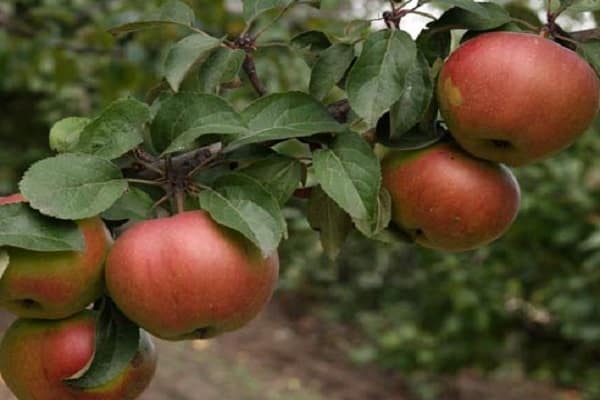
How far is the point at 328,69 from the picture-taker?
2.63ft

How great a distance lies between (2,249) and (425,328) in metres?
3.11

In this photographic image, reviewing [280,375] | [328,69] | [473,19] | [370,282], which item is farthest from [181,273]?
[370,282]

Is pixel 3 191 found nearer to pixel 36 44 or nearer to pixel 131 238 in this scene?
pixel 36 44

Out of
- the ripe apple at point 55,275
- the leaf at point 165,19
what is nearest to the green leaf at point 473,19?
the leaf at point 165,19

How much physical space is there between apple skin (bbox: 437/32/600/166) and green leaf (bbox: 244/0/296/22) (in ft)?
0.58

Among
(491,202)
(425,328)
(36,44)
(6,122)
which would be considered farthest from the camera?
(6,122)

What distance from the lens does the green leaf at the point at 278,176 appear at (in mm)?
759

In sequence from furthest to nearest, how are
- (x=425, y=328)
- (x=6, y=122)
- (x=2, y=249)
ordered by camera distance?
(x=6, y=122)
(x=425, y=328)
(x=2, y=249)

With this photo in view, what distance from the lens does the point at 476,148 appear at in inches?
30.9

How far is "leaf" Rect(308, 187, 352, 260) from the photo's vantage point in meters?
0.82

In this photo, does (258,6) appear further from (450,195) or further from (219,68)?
(450,195)

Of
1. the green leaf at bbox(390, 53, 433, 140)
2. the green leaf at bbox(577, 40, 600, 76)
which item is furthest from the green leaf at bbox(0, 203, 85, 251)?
the green leaf at bbox(577, 40, 600, 76)

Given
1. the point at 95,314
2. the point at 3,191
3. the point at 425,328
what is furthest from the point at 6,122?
the point at 95,314

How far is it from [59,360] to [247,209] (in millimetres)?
214
